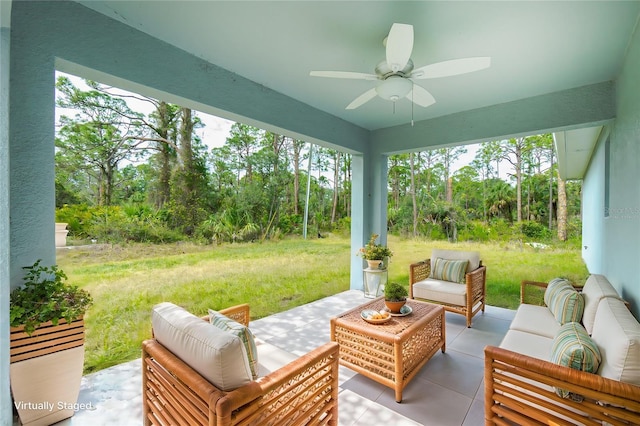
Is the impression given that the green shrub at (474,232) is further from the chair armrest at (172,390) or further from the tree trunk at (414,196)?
the chair armrest at (172,390)

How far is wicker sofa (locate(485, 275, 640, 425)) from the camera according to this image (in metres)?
1.20

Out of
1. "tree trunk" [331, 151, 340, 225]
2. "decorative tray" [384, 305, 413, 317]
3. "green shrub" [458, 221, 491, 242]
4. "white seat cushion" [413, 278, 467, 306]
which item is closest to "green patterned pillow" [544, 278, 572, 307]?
"white seat cushion" [413, 278, 467, 306]

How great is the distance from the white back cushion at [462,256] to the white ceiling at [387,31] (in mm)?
2100

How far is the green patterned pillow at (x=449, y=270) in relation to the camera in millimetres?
3645

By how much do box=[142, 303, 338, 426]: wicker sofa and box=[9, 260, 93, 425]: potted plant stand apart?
2.08 ft

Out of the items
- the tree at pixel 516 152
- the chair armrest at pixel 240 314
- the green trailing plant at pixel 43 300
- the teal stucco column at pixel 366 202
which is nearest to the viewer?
the green trailing plant at pixel 43 300

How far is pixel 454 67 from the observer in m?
2.04

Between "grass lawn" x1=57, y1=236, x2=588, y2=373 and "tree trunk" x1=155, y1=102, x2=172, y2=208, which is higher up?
"tree trunk" x1=155, y1=102, x2=172, y2=208

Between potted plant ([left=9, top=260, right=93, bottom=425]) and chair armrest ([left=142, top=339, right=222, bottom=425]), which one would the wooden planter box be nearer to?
potted plant ([left=9, top=260, right=93, bottom=425])

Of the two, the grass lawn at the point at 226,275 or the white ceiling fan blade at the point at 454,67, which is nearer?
the white ceiling fan blade at the point at 454,67

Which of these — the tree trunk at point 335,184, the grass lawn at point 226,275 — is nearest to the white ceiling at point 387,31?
the grass lawn at point 226,275

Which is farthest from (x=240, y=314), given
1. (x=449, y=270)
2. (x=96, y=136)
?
(x=96, y=136)

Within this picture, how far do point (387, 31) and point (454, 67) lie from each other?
24.7 inches

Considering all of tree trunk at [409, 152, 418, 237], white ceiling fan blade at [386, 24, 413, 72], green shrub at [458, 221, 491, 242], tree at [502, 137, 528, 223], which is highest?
tree at [502, 137, 528, 223]
